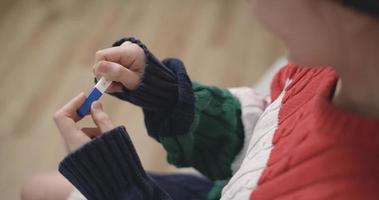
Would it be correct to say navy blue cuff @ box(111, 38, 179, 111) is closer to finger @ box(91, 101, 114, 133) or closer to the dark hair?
finger @ box(91, 101, 114, 133)

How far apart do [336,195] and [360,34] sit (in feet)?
0.51

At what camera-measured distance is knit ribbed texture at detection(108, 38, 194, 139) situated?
71 centimetres

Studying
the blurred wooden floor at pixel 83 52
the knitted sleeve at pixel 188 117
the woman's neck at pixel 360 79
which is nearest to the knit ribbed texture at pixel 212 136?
the knitted sleeve at pixel 188 117

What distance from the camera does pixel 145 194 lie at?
0.61m

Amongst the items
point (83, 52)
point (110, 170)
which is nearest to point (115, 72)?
point (110, 170)

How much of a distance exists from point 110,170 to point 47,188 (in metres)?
0.25

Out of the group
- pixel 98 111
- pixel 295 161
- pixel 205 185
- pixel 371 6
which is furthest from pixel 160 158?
pixel 371 6

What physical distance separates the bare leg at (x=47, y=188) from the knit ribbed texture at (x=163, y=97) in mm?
178

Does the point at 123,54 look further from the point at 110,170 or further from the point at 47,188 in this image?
the point at 47,188

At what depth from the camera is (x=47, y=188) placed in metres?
0.81

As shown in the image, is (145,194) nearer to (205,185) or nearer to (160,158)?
(205,185)

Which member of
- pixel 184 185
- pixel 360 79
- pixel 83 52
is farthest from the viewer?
pixel 83 52

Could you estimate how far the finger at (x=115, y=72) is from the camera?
2.12 ft

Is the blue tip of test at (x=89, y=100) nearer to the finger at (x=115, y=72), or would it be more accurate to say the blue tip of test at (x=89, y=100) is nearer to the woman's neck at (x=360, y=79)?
the finger at (x=115, y=72)
